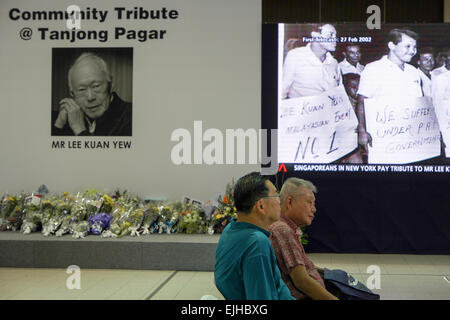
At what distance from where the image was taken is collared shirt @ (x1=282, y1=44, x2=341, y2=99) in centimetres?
629

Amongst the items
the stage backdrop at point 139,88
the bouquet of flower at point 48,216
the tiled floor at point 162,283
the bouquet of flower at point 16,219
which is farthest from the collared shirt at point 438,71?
the bouquet of flower at point 16,219

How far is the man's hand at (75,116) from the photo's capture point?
20.9 ft

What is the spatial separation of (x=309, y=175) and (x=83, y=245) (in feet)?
9.48

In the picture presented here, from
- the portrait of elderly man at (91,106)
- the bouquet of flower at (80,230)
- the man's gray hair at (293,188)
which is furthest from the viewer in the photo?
the portrait of elderly man at (91,106)

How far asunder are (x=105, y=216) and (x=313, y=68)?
3.20m

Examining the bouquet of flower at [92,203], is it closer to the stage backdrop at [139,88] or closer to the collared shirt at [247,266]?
the stage backdrop at [139,88]

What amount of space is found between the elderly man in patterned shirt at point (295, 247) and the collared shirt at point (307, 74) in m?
3.92

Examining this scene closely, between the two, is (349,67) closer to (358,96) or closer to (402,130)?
(358,96)

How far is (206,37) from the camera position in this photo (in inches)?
252

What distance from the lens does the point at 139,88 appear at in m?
6.39

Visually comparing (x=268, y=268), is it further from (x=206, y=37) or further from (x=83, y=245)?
(x=206, y=37)

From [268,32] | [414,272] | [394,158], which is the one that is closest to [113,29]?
[268,32]

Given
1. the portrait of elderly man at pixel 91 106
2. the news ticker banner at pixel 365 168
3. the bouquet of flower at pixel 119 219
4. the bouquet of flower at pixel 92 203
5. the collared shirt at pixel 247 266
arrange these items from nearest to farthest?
the collared shirt at pixel 247 266, the bouquet of flower at pixel 119 219, the bouquet of flower at pixel 92 203, the news ticker banner at pixel 365 168, the portrait of elderly man at pixel 91 106

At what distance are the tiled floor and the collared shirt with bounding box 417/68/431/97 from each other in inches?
83.8
